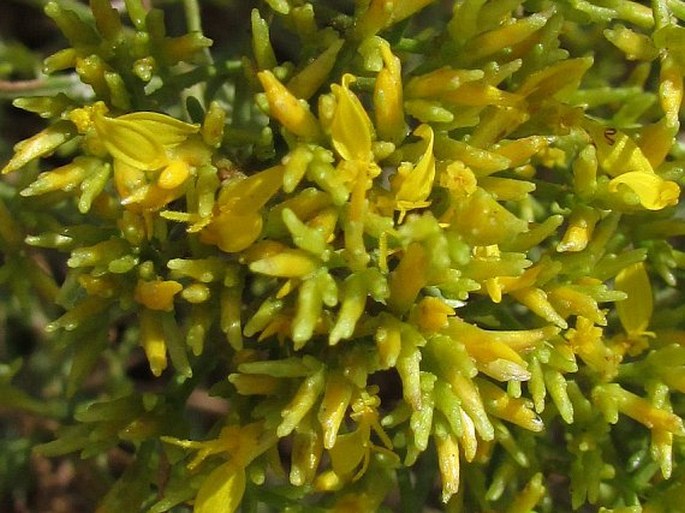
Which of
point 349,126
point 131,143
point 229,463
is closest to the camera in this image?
point 349,126

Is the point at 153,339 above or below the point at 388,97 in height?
below

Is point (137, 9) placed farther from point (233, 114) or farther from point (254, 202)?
point (254, 202)

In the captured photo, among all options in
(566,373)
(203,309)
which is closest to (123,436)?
(203,309)

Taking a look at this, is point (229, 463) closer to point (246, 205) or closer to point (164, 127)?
point (246, 205)

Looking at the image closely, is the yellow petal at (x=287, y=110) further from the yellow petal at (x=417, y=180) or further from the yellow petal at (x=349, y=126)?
the yellow petal at (x=417, y=180)

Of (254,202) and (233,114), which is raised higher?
(254,202)

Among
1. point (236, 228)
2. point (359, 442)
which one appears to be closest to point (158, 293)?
point (236, 228)

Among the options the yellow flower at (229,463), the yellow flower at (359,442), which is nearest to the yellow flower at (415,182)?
the yellow flower at (359,442)
